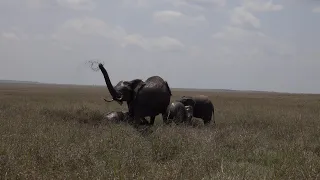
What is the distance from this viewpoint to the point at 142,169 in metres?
7.18

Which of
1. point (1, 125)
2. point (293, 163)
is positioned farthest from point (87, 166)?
point (1, 125)

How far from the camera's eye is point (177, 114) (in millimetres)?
14984

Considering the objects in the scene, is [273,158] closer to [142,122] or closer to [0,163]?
[0,163]

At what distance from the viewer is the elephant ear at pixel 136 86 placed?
15.0 m

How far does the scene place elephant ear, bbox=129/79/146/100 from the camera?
1502 centimetres

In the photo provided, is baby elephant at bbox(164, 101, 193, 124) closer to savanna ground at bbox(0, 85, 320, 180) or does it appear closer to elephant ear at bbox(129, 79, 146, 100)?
elephant ear at bbox(129, 79, 146, 100)

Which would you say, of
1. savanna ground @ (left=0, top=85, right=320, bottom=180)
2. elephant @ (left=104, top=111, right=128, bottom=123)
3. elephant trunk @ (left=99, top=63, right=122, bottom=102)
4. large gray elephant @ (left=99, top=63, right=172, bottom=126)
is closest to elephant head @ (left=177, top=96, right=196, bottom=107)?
large gray elephant @ (left=99, top=63, right=172, bottom=126)

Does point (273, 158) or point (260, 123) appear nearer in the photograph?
point (273, 158)

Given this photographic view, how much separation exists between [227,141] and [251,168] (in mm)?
3507

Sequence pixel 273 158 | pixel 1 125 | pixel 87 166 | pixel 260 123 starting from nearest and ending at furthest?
pixel 87 166 < pixel 273 158 < pixel 1 125 < pixel 260 123

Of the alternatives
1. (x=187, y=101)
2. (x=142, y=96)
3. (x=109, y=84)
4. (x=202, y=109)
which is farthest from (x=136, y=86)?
(x=202, y=109)

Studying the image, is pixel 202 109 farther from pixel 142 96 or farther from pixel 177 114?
pixel 142 96

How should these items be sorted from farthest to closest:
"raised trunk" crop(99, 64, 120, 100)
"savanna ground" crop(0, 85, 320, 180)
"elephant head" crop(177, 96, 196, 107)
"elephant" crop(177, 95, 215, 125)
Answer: "elephant" crop(177, 95, 215, 125) < "elephant head" crop(177, 96, 196, 107) < "raised trunk" crop(99, 64, 120, 100) < "savanna ground" crop(0, 85, 320, 180)

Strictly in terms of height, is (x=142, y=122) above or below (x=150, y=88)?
below
